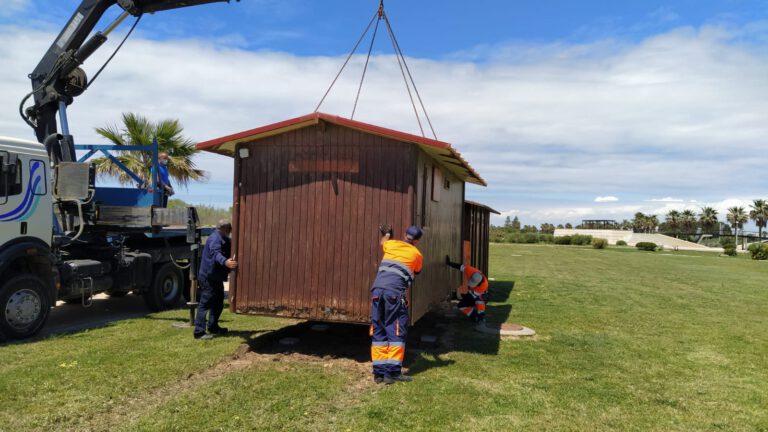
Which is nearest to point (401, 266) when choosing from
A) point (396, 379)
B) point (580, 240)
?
point (396, 379)

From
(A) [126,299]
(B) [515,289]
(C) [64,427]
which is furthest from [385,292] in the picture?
(B) [515,289]

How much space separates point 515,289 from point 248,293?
9.81 meters

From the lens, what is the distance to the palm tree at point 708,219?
81188mm

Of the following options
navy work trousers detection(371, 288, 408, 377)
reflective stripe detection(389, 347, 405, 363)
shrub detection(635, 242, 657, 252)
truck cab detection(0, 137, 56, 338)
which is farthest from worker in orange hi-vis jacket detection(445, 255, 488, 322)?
shrub detection(635, 242, 657, 252)

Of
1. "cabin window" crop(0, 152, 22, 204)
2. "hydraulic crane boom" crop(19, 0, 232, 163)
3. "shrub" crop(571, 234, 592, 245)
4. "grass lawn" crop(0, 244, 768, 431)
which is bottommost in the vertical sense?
"grass lawn" crop(0, 244, 768, 431)

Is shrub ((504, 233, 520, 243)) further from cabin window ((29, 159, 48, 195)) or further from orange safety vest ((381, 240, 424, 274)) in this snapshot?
cabin window ((29, 159, 48, 195))

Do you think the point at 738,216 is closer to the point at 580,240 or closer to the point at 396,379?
the point at 580,240

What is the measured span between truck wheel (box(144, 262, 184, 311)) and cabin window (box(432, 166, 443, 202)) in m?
5.61

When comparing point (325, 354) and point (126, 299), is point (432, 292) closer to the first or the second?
point (325, 354)

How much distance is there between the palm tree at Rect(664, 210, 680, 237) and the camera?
275 feet

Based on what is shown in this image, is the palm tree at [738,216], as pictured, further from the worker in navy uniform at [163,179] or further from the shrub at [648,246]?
the worker in navy uniform at [163,179]

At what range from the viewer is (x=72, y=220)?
8859 mm

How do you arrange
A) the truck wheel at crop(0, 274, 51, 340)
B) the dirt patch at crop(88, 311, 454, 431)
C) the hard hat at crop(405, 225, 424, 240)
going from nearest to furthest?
the dirt patch at crop(88, 311, 454, 431) < the hard hat at crop(405, 225, 424, 240) < the truck wheel at crop(0, 274, 51, 340)

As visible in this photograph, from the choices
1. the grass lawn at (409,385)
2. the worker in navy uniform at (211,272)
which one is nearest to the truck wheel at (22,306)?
the grass lawn at (409,385)
